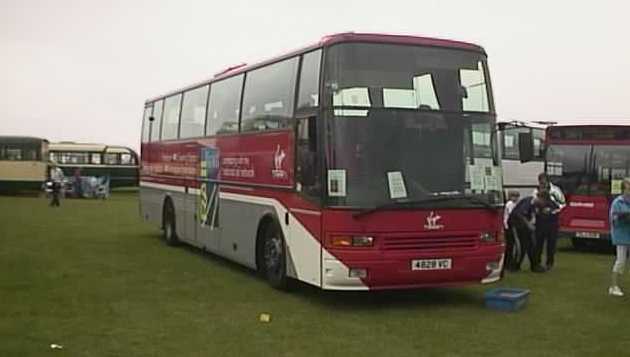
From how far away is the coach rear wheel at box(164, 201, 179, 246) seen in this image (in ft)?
65.7

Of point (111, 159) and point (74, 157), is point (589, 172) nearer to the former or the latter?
point (111, 159)

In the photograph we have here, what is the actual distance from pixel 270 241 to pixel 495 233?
3.32 meters

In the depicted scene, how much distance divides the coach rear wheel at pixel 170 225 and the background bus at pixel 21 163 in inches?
1219

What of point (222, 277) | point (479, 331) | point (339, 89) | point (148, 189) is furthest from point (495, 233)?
point (148, 189)

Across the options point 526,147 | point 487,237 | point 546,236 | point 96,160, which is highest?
point 526,147

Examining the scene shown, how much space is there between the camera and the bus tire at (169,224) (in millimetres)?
20045

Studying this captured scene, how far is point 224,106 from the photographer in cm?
1597

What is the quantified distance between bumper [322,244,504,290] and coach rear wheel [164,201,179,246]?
29.9 ft

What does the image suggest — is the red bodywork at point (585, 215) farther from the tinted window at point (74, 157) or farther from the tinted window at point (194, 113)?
the tinted window at point (74, 157)

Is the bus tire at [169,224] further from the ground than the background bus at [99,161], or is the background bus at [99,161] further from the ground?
the background bus at [99,161]

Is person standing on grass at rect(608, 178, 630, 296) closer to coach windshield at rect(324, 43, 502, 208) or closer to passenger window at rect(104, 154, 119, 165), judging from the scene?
coach windshield at rect(324, 43, 502, 208)

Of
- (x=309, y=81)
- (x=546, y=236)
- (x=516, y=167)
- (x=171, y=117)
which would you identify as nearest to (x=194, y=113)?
(x=171, y=117)

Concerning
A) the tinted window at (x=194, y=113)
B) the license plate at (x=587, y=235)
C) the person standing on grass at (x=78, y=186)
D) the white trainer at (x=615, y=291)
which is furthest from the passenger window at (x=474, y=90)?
the person standing on grass at (x=78, y=186)

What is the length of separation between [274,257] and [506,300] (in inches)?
134
